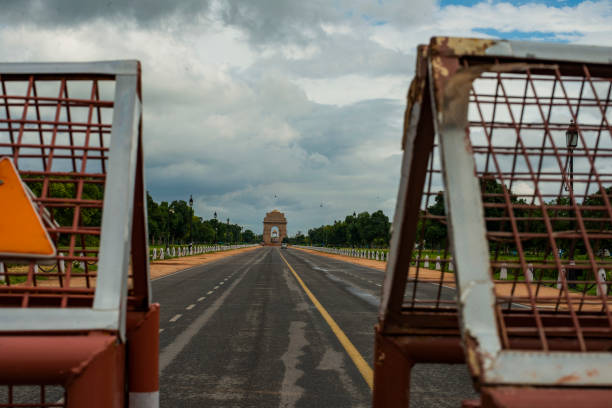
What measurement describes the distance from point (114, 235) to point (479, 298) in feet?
4.57

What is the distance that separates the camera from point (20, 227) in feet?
7.41

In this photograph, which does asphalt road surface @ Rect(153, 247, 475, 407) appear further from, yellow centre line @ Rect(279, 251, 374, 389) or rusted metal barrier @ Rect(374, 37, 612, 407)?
rusted metal barrier @ Rect(374, 37, 612, 407)

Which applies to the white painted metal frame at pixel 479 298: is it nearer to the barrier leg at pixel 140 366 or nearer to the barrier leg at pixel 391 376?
the barrier leg at pixel 391 376

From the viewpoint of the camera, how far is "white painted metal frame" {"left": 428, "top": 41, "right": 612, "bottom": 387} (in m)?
1.62

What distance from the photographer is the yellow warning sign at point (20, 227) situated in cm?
222

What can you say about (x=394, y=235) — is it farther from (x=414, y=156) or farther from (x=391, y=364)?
(x=391, y=364)

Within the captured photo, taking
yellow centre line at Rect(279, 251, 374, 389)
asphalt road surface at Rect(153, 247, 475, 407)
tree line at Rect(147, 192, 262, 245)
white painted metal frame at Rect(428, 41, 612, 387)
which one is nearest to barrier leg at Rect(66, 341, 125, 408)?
white painted metal frame at Rect(428, 41, 612, 387)

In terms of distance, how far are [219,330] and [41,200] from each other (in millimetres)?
8776

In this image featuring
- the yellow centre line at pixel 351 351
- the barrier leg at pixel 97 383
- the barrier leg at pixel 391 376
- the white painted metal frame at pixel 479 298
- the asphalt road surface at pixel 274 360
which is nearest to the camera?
the white painted metal frame at pixel 479 298

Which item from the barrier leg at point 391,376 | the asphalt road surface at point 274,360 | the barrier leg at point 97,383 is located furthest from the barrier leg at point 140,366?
the asphalt road surface at point 274,360

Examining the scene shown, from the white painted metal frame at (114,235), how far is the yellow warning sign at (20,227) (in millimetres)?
225

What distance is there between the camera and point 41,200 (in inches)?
98.0

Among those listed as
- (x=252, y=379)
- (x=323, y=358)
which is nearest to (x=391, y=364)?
(x=252, y=379)

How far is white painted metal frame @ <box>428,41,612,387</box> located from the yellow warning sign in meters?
1.53
